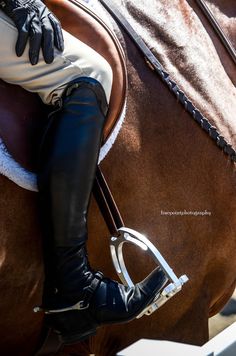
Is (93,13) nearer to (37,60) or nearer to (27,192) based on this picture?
(37,60)

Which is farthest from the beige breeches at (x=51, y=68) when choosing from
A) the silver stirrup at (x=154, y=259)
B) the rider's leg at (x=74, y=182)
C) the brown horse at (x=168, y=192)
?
the silver stirrup at (x=154, y=259)

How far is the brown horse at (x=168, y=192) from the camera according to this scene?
2465 mm

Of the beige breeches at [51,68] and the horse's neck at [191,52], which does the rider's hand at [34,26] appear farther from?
the horse's neck at [191,52]

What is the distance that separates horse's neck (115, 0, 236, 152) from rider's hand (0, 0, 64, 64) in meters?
0.63

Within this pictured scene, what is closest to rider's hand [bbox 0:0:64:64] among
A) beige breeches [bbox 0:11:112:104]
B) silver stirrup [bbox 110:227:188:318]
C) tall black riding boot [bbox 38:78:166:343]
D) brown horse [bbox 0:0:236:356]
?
beige breeches [bbox 0:11:112:104]

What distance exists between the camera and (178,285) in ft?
7.56

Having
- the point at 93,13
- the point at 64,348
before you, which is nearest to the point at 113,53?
the point at 93,13

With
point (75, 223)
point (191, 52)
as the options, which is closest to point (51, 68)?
point (75, 223)

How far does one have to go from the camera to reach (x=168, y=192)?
268 cm

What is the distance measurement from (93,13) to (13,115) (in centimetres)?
46

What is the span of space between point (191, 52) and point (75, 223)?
939 mm

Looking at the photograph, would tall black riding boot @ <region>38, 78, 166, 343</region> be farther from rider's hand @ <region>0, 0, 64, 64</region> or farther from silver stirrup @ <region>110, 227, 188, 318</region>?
rider's hand @ <region>0, 0, 64, 64</region>

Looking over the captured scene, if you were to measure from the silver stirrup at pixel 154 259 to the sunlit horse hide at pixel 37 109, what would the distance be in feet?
A: 0.91

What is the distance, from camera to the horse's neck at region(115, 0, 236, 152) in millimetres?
2752
